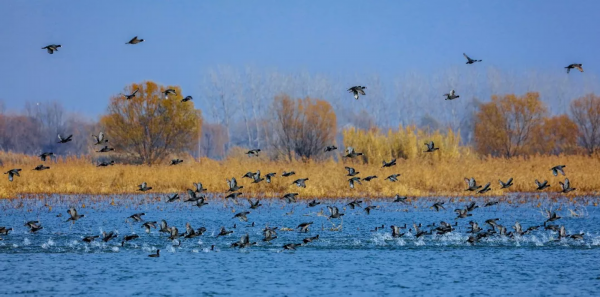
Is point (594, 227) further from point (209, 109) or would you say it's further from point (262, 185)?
point (209, 109)

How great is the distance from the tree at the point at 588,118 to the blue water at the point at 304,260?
134 ft

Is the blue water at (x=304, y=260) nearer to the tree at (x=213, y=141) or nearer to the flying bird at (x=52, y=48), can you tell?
the flying bird at (x=52, y=48)

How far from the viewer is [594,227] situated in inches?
827

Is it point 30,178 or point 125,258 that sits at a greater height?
point 30,178

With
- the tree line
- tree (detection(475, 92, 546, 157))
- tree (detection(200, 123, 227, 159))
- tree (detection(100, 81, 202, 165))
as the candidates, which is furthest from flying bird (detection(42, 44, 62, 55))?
tree (detection(200, 123, 227, 159))

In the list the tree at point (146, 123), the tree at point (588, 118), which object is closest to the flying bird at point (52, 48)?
the tree at point (146, 123)

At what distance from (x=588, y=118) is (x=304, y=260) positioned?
55.4 metres

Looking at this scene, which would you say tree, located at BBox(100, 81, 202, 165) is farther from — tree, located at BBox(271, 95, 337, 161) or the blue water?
the blue water

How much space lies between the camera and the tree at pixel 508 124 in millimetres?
58438

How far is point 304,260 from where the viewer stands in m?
16.1

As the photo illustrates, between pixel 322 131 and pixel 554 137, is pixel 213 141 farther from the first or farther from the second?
pixel 322 131

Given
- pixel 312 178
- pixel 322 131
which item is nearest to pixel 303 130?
pixel 322 131

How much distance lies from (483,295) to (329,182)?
63.6ft

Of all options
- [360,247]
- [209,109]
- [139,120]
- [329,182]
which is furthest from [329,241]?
[209,109]
